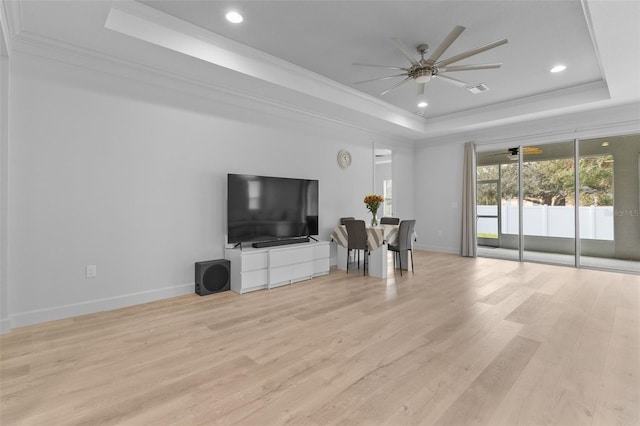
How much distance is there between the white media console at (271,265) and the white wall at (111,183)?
1.52 feet

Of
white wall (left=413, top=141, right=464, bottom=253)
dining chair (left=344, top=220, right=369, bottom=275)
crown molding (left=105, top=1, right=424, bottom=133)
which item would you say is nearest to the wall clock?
crown molding (left=105, top=1, right=424, bottom=133)

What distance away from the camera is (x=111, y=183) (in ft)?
11.1

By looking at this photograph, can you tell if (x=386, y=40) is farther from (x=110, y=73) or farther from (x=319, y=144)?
(x=110, y=73)

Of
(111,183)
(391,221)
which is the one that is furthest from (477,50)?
(111,183)

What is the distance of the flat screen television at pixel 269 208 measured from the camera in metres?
4.17

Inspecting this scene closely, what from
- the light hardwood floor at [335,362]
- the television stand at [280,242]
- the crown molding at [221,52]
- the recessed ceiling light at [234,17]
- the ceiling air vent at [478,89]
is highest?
the ceiling air vent at [478,89]

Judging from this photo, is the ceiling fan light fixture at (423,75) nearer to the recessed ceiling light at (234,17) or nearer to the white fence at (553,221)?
the recessed ceiling light at (234,17)

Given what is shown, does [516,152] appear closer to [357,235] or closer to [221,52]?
[357,235]

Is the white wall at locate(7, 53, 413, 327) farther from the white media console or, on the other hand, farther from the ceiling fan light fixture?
the ceiling fan light fixture

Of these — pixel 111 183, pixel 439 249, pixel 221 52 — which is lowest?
pixel 439 249

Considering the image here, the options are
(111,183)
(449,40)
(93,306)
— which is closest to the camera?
(449,40)

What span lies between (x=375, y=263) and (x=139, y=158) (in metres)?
3.60

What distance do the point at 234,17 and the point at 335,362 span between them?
3.26 metres

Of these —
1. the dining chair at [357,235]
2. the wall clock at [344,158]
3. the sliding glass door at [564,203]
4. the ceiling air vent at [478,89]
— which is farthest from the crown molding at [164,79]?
the sliding glass door at [564,203]
